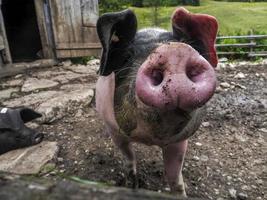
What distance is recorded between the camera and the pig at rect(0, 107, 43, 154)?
2.69m

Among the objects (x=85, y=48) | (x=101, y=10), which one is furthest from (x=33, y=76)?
(x=101, y=10)

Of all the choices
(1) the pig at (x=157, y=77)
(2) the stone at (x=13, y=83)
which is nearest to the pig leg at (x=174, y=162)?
(1) the pig at (x=157, y=77)

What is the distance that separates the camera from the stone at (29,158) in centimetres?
243

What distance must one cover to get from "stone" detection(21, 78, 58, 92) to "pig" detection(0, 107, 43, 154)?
1295 mm

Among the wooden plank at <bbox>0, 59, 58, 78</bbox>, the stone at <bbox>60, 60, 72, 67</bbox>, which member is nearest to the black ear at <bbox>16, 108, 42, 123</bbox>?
the wooden plank at <bbox>0, 59, 58, 78</bbox>

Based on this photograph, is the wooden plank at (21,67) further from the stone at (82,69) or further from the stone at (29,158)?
the stone at (29,158)

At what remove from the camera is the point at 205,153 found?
2768 mm

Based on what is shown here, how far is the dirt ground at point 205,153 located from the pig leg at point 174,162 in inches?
9.4

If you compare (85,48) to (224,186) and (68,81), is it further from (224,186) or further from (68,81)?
(224,186)

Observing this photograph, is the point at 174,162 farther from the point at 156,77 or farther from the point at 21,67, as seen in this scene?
the point at 21,67

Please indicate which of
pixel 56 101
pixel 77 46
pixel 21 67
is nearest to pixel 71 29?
pixel 77 46

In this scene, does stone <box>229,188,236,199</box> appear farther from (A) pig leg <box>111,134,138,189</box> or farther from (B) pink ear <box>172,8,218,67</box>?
(B) pink ear <box>172,8,218,67</box>

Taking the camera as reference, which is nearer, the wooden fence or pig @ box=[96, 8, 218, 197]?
pig @ box=[96, 8, 218, 197]

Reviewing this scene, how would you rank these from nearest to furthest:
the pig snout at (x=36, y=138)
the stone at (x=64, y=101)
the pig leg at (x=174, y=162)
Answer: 1. the pig leg at (x=174, y=162)
2. the pig snout at (x=36, y=138)
3. the stone at (x=64, y=101)
